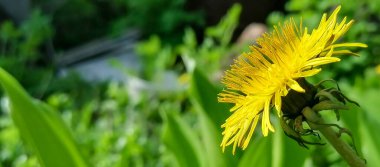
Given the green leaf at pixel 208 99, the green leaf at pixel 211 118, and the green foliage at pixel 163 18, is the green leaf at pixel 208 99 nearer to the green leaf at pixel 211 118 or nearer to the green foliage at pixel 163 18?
the green leaf at pixel 211 118

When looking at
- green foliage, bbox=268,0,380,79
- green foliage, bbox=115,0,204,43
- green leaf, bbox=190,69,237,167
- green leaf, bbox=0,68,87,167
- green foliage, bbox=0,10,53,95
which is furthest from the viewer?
green foliage, bbox=115,0,204,43

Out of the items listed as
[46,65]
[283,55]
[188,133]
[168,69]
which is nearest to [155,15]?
[46,65]

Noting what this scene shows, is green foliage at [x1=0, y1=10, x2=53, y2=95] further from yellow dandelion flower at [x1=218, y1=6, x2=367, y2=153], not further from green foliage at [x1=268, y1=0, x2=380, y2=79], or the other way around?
yellow dandelion flower at [x1=218, y1=6, x2=367, y2=153]

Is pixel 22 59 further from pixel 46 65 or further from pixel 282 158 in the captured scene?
pixel 282 158

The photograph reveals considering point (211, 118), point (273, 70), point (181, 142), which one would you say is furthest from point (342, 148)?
point (181, 142)

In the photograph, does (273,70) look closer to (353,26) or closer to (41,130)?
(41,130)

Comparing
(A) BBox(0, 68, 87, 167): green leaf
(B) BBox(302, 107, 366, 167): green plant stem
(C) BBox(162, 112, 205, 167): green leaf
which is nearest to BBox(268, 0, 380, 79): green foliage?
(C) BBox(162, 112, 205, 167): green leaf

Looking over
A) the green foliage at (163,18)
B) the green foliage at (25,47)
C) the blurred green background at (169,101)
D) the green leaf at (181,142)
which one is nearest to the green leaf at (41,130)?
the blurred green background at (169,101)
